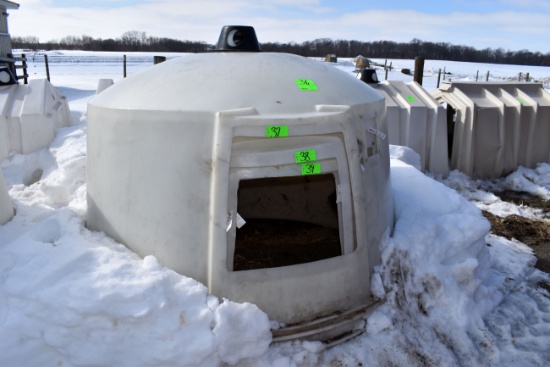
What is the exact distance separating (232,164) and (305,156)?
461 mm

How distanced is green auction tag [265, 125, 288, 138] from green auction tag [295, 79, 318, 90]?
0.51 meters

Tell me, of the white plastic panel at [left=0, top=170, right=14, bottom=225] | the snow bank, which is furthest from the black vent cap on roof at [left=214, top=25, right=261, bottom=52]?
the white plastic panel at [left=0, top=170, right=14, bottom=225]

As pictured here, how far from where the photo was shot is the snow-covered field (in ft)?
8.25

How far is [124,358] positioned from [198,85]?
69.2 inches

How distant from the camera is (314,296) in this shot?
3.01 metres

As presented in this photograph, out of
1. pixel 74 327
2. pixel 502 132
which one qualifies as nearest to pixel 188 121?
pixel 74 327

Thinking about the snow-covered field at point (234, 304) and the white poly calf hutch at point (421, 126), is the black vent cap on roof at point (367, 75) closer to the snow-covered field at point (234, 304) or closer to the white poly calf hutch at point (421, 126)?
the white poly calf hutch at point (421, 126)

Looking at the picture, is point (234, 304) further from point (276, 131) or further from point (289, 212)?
Result: point (289, 212)

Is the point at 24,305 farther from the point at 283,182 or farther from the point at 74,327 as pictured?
the point at 283,182

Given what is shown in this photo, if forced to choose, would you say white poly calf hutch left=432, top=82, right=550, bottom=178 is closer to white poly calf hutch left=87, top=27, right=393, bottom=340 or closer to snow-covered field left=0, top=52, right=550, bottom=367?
snow-covered field left=0, top=52, right=550, bottom=367

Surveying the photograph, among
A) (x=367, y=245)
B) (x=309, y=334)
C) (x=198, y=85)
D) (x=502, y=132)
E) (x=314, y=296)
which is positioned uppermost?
(x=198, y=85)

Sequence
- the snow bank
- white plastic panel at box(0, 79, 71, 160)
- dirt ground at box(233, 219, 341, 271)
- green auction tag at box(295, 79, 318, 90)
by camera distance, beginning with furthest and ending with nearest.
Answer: white plastic panel at box(0, 79, 71, 160) < dirt ground at box(233, 219, 341, 271) < green auction tag at box(295, 79, 318, 90) < the snow bank

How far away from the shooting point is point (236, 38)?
3.72 m

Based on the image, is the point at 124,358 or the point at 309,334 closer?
the point at 124,358
